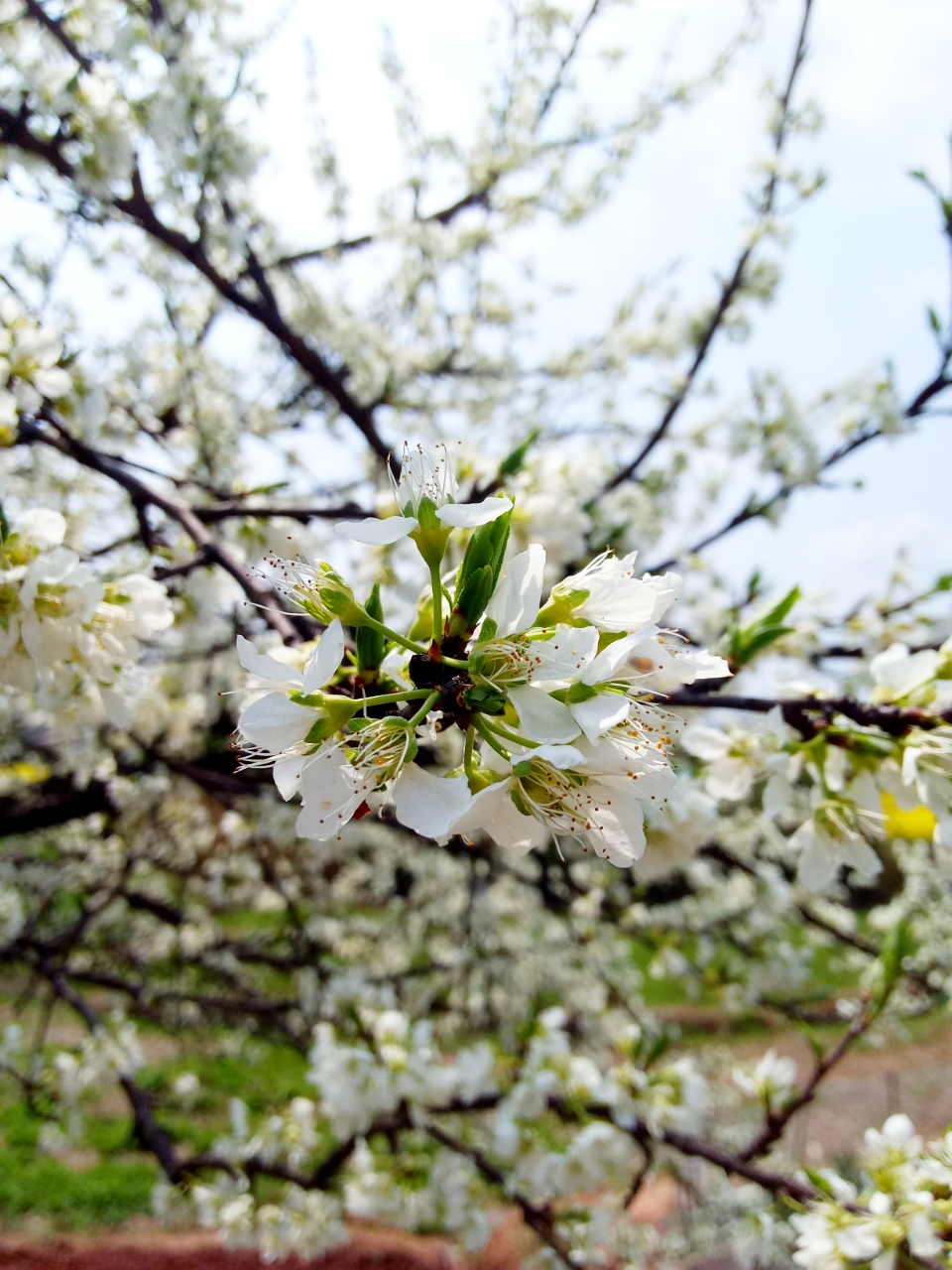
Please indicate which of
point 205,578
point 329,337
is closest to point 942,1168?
point 205,578

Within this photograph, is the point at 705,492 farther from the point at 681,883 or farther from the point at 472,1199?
the point at 472,1199

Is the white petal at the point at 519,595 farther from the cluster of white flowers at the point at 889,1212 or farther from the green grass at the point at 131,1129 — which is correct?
the green grass at the point at 131,1129

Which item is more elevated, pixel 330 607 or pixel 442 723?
pixel 330 607

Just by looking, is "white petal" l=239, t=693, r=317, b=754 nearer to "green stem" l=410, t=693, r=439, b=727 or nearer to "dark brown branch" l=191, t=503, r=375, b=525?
"green stem" l=410, t=693, r=439, b=727

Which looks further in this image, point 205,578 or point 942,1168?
point 205,578

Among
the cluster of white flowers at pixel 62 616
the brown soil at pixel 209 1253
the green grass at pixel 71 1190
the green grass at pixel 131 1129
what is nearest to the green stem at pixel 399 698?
the cluster of white flowers at pixel 62 616

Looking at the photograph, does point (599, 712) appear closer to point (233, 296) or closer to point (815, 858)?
point (815, 858)

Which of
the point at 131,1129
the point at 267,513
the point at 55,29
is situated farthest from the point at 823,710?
the point at 131,1129

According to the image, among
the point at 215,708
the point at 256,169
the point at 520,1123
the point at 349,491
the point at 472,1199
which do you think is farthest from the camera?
the point at 215,708
